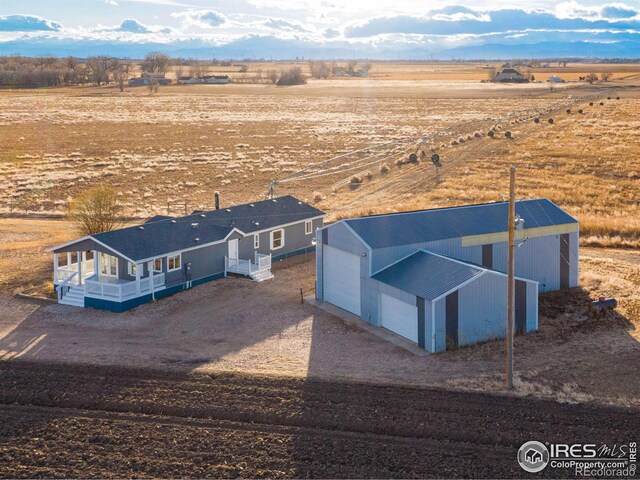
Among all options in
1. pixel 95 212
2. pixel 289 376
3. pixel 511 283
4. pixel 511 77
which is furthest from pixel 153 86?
pixel 511 283

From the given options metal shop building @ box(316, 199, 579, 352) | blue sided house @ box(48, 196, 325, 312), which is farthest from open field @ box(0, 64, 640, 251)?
blue sided house @ box(48, 196, 325, 312)

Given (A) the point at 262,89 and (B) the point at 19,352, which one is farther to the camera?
(A) the point at 262,89

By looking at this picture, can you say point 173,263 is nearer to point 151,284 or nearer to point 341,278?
point 151,284

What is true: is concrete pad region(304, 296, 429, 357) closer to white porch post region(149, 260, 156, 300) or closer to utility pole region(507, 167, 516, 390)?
utility pole region(507, 167, 516, 390)

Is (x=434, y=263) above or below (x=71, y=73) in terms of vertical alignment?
below

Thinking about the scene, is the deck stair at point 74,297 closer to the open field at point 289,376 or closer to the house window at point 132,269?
the open field at point 289,376

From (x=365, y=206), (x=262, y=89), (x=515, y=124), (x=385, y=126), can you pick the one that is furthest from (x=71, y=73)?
(x=365, y=206)

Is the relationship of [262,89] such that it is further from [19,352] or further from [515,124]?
[19,352]
